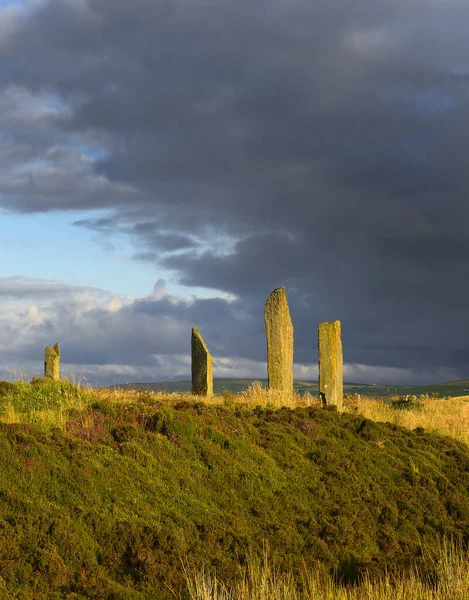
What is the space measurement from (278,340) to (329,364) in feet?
6.77

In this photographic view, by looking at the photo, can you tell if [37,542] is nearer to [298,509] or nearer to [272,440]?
[298,509]

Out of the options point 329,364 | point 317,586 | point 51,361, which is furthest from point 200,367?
point 317,586

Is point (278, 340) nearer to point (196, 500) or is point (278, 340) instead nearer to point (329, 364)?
point (329, 364)

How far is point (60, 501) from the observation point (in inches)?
437

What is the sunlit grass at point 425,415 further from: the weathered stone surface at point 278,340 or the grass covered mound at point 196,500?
the grass covered mound at point 196,500

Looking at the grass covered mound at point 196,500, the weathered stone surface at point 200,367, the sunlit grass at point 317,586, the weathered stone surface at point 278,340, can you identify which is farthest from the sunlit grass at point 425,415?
the sunlit grass at point 317,586

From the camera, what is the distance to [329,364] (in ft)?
74.2

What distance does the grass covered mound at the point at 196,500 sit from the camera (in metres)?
9.97

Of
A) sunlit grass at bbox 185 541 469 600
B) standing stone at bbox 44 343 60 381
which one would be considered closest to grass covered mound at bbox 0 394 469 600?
sunlit grass at bbox 185 541 469 600

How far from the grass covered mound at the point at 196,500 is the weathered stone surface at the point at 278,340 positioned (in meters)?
6.57

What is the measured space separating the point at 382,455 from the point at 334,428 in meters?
1.44

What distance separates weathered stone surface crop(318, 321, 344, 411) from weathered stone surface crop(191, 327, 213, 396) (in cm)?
383

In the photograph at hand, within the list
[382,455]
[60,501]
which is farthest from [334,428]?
[60,501]

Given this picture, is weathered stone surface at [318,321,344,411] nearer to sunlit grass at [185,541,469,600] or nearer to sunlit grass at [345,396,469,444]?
sunlit grass at [345,396,469,444]
